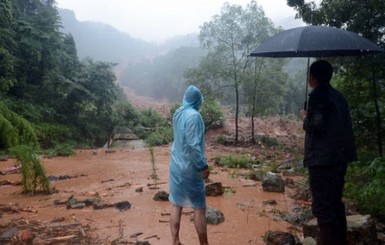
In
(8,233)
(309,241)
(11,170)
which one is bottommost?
(11,170)

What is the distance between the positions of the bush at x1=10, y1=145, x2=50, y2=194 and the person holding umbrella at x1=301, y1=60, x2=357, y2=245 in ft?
18.3

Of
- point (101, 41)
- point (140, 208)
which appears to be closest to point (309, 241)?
point (140, 208)

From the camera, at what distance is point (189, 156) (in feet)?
12.7

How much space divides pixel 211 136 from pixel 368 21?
1489 cm

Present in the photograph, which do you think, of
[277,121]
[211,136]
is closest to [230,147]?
[211,136]

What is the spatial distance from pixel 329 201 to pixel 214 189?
13.3 feet

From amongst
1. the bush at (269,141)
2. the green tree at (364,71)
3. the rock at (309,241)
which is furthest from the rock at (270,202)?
the bush at (269,141)

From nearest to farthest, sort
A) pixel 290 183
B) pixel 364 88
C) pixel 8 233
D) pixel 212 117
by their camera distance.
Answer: pixel 8 233, pixel 364 88, pixel 290 183, pixel 212 117

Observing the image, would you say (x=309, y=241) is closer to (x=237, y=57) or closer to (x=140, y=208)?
(x=140, y=208)

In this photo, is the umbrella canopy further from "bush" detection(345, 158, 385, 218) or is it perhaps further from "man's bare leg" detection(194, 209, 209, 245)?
"man's bare leg" detection(194, 209, 209, 245)

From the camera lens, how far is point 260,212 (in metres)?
6.00

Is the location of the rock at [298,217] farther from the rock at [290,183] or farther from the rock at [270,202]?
the rock at [290,183]

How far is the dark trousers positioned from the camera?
3246 mm

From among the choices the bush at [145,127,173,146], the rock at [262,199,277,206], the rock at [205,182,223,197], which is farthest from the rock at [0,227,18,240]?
the bush at [145,127,173,146]
